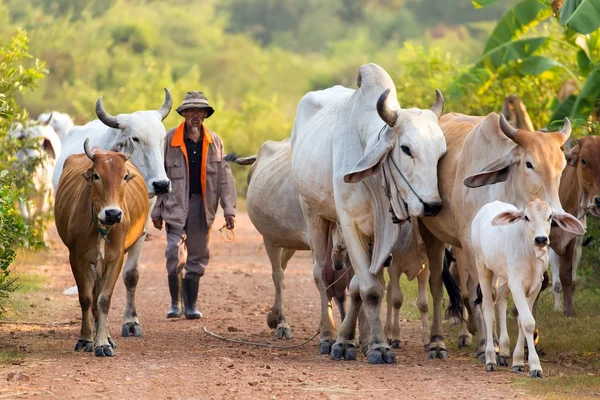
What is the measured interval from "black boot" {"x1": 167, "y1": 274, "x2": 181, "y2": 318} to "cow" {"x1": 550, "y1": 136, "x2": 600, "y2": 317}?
3.43m

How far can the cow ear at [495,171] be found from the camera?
793 cm

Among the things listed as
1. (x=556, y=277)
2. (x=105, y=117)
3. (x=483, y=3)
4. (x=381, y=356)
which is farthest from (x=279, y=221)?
(x=483, y=3)

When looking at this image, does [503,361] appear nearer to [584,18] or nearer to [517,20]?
[584,18]

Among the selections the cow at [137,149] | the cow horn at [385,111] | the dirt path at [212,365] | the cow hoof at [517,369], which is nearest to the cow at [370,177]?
the cow horn at [385,111]

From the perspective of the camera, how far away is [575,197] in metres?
10.4

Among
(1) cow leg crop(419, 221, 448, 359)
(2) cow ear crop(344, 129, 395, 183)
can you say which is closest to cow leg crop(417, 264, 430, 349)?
(1) cow leg crop(419, 221, 448, 359)

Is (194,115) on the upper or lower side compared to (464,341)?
upper

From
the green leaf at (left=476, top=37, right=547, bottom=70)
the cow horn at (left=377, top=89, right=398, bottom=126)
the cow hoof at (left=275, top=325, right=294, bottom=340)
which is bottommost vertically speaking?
the cow hoof at (left=275, top=325, right=294, bottom=340)

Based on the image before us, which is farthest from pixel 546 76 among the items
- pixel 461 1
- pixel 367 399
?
pixel 461 1

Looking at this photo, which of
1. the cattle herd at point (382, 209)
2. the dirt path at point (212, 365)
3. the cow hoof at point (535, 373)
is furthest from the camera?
the cattle herd at point (382, 209)

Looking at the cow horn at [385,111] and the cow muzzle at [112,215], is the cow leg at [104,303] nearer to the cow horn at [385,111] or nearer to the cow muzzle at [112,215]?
the cow muzzle at [112,215]

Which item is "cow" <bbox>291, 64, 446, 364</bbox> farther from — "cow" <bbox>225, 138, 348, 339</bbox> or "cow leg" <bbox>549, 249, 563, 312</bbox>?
"cow leg" <bbox>549, 249, 563, 312</bbox>

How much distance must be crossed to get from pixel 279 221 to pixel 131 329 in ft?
4.93

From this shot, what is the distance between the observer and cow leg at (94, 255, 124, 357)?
8305 millimetres
